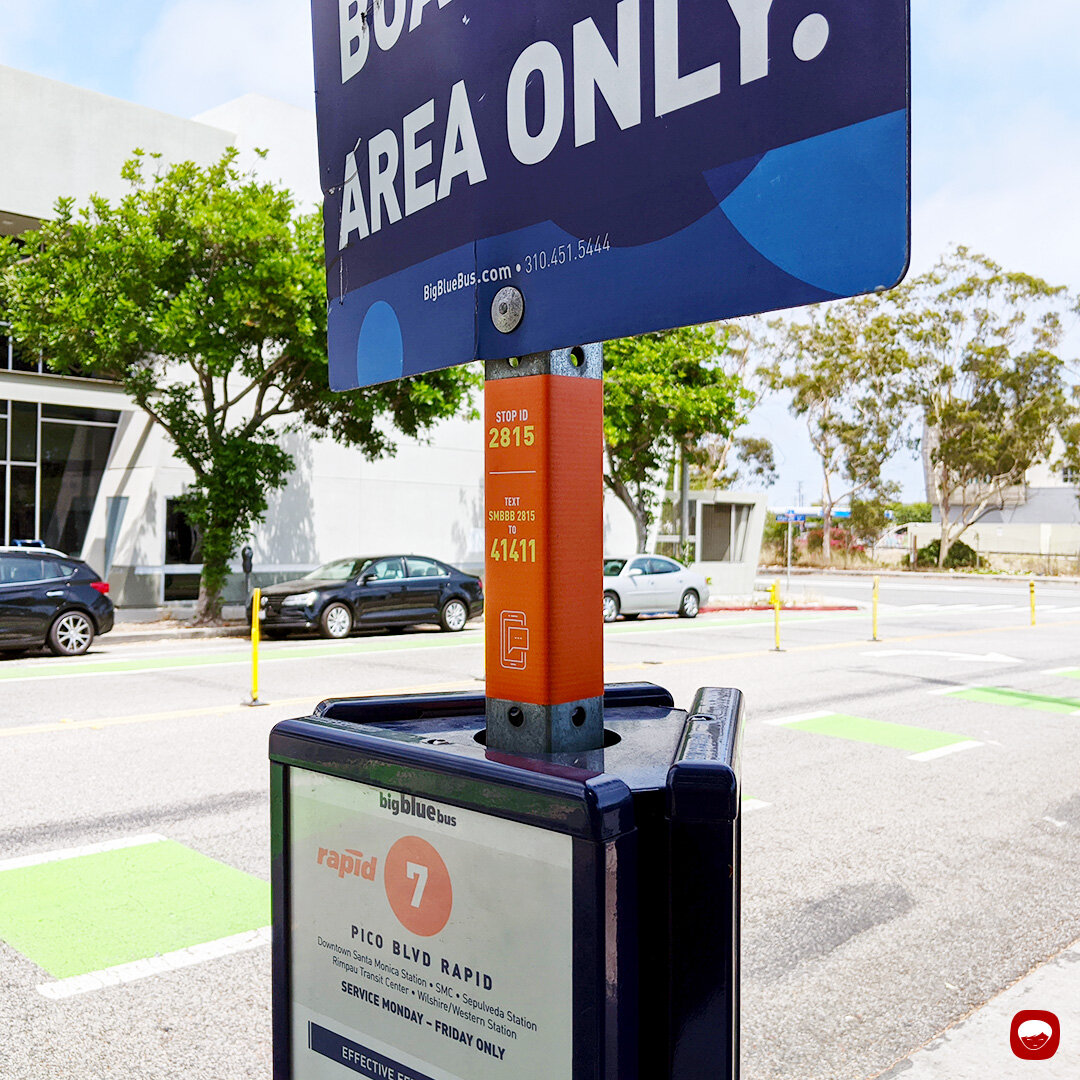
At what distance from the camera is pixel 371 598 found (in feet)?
61.7

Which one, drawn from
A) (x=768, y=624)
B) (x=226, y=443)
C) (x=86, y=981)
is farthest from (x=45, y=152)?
(x=86, y=981)

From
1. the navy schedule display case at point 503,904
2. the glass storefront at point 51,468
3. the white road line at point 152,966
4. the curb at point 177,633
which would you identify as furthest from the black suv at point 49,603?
the navy schedule display case at point 503,904

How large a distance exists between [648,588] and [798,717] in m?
13.2

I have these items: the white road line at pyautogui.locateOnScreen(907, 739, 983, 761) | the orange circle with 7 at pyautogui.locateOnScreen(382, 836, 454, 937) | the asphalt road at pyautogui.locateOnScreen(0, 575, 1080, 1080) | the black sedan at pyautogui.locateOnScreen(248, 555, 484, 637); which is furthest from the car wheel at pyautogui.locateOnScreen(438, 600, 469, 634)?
the orange circle with 7 at pyautogui.locateOnScreen(382, 836, 454, 937)

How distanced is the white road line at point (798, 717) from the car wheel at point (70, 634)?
33.2 ft

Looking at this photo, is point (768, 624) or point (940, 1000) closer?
point (940, 1000)

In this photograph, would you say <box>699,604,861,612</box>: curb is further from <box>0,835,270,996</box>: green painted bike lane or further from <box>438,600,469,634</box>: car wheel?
<box>0,835,270,996</box>: green painted bike lane

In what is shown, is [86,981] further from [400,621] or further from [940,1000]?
[400,621]

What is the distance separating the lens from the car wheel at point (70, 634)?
14.9 m

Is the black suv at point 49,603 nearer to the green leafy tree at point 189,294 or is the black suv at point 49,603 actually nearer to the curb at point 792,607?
the green leafy tree at point 189,294

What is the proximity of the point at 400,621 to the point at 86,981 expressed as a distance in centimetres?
1513

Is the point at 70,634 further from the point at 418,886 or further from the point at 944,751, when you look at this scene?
the point at 418,886

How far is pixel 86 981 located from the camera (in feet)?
13.6

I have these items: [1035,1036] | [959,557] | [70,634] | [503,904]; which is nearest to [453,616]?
[70,634]
